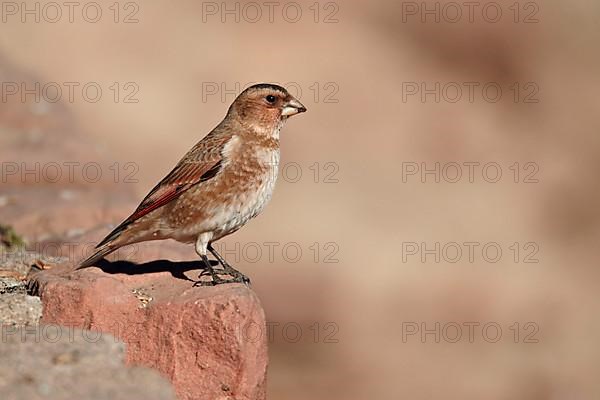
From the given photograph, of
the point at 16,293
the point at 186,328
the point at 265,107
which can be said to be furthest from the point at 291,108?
the point at 186,328

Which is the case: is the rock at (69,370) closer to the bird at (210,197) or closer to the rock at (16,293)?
the rock at (16,293)

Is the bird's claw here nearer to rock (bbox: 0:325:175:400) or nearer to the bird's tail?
the bird's tail

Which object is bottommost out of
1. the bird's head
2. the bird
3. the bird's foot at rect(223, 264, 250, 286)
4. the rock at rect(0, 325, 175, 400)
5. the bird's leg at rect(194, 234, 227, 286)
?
the rock at rect(0, 325, 175, 400)

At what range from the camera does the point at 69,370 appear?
401 centimetres

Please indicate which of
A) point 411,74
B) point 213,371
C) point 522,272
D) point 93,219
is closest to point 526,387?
point 522,272

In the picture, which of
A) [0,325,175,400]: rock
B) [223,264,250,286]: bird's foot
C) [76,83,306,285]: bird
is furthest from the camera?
[76,83,306,285]: bird

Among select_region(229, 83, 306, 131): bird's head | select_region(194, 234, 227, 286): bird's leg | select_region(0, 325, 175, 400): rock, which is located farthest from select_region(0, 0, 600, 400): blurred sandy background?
select_region(0, 325, 175, 400): rock

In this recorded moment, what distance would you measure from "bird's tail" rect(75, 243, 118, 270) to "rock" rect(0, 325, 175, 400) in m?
1.22

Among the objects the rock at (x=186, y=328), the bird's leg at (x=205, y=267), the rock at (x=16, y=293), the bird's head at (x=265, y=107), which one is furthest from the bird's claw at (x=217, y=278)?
the bird's head at (x=265, y=107)

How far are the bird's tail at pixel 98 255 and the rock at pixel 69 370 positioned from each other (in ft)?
3.99

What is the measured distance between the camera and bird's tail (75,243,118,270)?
→ 5.67 m

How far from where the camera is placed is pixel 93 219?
714 centimetres

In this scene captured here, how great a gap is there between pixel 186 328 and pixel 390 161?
38.0 feet

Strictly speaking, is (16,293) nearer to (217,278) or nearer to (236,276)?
(217,278)
